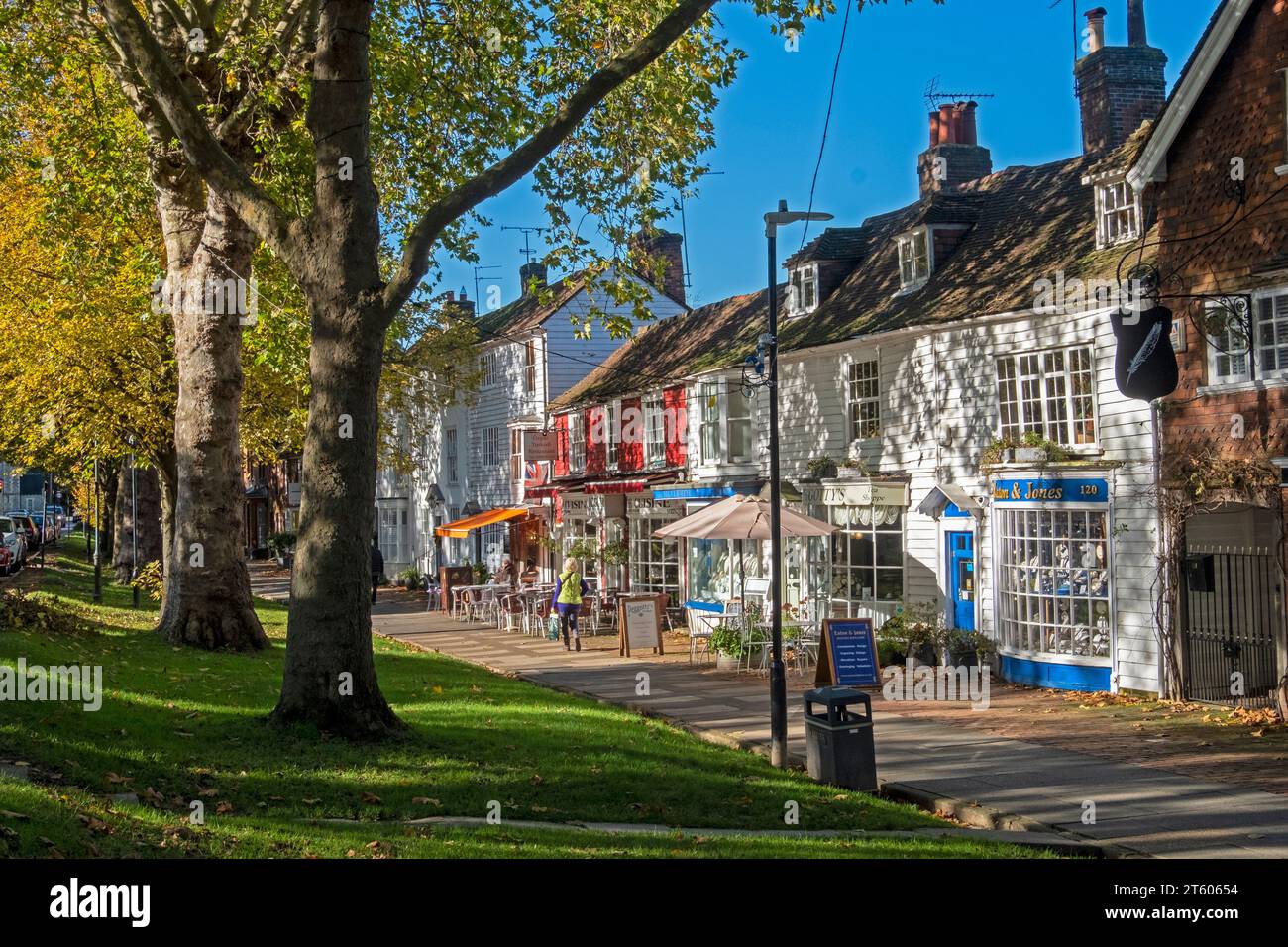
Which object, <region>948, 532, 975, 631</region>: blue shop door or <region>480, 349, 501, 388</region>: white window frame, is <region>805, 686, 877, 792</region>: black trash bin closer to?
<region>948, 532, 975, 631</region>: blue shop door

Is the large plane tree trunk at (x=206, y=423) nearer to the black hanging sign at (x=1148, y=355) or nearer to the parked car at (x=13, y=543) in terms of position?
the black hanging sign at (x=1148, y=355)

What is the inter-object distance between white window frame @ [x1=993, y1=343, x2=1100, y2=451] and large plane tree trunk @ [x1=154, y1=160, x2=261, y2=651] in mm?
12712

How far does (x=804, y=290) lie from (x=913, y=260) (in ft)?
14.2

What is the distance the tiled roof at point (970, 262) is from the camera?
21.2 metres

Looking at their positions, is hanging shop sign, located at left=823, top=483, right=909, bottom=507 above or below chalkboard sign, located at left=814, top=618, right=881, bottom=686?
above

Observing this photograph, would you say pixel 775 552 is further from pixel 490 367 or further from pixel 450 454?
pixel 450 454

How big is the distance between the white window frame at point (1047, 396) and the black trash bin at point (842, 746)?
867 centimetres

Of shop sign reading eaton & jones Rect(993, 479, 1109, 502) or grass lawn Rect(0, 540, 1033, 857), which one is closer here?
grass lawn Rect(0, 540, 1033, 857)

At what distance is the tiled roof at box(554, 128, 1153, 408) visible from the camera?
2123cm

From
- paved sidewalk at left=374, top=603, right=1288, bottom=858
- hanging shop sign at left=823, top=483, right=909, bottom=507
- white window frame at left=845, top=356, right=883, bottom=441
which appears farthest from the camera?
white window frame at left=845, top=356, right=883, bottom=441

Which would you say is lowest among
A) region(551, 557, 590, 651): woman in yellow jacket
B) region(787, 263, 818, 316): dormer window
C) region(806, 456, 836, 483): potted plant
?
region(551, 557, 590, 651): woman in yellow jacket

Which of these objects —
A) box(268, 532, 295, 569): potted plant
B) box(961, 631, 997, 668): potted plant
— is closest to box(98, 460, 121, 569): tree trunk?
box(268, 532, 295, 569): potted plant

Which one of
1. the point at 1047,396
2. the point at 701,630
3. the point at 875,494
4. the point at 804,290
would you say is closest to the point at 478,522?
the point at 701,630

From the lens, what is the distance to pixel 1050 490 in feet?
64.6
